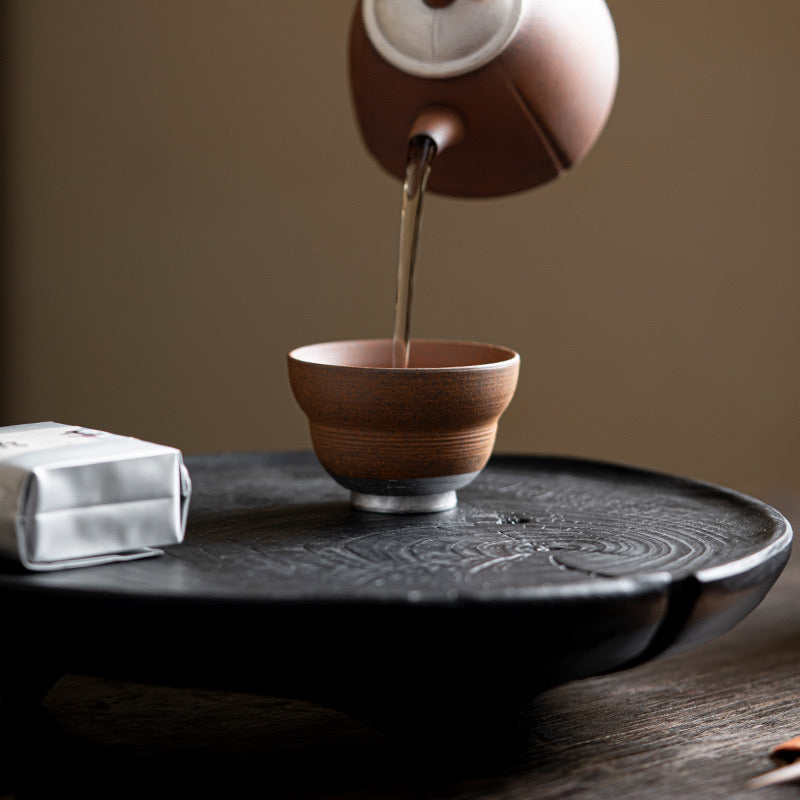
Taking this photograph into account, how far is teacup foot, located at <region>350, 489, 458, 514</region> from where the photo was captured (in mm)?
894

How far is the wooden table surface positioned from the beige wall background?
4.64 ft

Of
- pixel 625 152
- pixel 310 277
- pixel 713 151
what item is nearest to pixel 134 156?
pixel 310 277

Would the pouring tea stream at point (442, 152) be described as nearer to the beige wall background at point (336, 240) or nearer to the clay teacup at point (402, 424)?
the clay teacup at point (402, 424)

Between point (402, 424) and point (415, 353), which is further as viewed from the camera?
point (415, 353)

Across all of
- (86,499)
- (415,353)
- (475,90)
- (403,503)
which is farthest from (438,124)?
(86,499)

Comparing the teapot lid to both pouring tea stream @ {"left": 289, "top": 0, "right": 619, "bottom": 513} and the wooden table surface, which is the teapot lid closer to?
pouring tea stream @ {"left": 289, "top": 0, "right": 619, "bottom": 513}

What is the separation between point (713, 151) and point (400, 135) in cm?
143

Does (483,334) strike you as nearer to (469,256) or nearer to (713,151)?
(469,256)

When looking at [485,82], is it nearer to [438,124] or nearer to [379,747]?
[438,124]

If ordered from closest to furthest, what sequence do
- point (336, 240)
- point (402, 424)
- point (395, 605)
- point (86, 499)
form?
point (395, 605), point (86, 499), point (402, 424), point (336, 240)

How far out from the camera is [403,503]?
89 centimetres

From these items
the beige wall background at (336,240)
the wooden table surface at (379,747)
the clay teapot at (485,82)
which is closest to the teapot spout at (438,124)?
the clay teapot at (485,82)

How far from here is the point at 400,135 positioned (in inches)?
39.1

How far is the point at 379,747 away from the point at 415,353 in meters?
0.40
